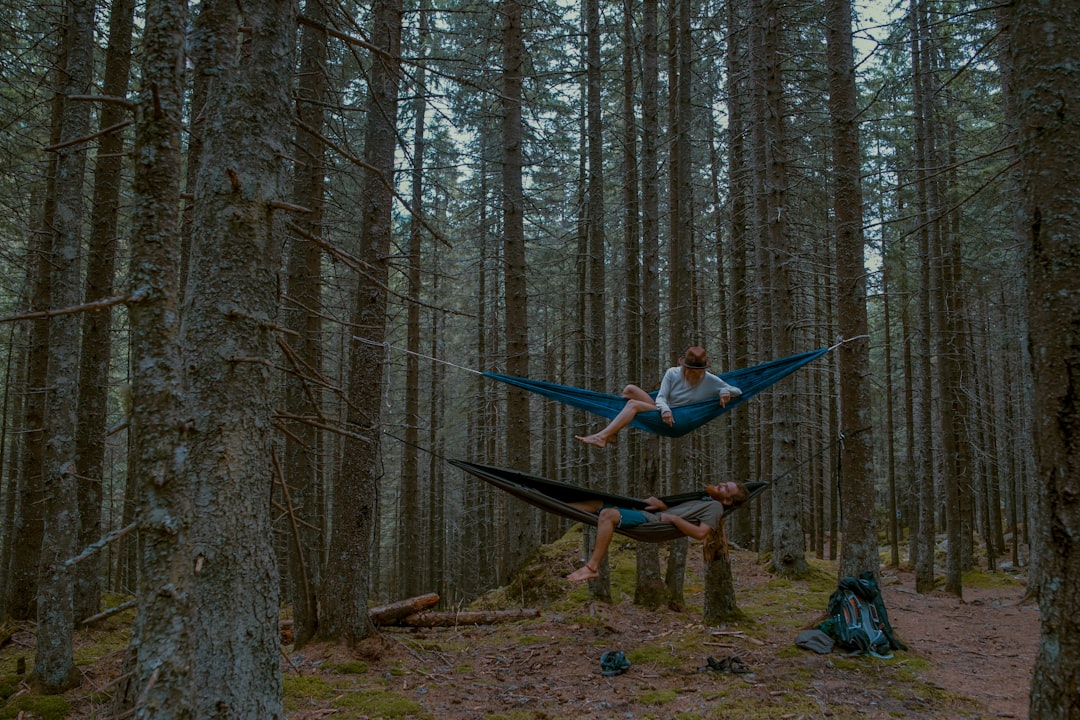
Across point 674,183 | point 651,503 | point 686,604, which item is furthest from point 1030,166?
point 686,604

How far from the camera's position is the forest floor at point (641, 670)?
142 inches

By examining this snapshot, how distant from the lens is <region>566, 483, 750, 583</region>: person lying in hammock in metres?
4.20

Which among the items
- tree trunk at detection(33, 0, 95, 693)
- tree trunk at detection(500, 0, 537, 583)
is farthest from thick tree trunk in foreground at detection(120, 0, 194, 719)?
tree trunk at detection(500, 0, 537, 583)

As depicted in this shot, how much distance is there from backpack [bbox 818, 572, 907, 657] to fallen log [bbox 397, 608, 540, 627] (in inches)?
109

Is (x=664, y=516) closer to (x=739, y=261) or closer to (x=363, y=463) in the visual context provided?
(x=363, y=463)

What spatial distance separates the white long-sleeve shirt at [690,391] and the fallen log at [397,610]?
3.09m

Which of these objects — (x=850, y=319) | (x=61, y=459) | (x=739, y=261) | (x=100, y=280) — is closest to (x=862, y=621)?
(x=850, y=319)

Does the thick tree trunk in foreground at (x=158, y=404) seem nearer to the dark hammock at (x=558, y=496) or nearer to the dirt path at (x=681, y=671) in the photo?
the dirt path at (x=681, y=671)

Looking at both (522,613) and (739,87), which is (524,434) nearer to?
(522,613)

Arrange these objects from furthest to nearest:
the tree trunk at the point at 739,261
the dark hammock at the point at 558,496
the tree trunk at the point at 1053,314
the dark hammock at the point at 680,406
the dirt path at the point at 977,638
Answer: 1. the tree trunk at the point at 739,261
2. the dark hammock at the point at 680,406
3. the dark hammock at the point at 558,496
4. the dirt path at the point at 977,638
5. the tree trunk at the point at 1053,314

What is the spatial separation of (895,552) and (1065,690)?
31.8 ft

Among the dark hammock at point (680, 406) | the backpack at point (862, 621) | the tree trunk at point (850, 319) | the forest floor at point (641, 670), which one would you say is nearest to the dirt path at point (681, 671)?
the forest floor at point (641, 670)

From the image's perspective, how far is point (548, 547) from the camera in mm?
8266

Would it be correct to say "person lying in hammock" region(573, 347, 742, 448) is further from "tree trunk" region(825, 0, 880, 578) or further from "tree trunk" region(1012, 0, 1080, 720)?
"tree trunk" region(1012, 0, 1080, 720)
